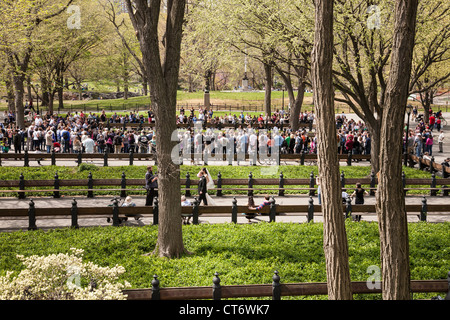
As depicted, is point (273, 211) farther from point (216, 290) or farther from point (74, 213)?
point (216, 290)

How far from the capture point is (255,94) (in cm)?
7538

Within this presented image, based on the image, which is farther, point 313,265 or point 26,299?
point 313,265

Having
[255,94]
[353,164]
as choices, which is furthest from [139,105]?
[353,164]

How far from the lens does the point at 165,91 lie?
38.3 feet

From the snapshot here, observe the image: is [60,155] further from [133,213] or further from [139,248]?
[139,248]

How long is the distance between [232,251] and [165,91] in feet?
15.0

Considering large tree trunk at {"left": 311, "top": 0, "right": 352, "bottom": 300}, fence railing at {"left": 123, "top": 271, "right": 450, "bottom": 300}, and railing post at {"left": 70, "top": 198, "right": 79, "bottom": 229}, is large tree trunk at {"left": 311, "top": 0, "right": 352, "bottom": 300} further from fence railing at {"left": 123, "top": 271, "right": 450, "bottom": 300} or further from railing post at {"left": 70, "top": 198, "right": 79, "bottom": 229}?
railing post at {"left": 70, "top": 198, "right": 79, "bottom": 229}

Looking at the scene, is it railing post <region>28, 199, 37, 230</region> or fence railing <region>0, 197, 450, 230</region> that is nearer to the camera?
railing post <region>28, 199, 37, 230</region>

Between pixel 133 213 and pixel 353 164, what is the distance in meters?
17.2

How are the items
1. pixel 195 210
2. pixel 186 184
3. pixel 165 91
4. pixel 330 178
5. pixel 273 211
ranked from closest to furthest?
pixel 330 178 < pixel 165 91 < pixel 195 210 < pixel 273 211 < pixel 186 184

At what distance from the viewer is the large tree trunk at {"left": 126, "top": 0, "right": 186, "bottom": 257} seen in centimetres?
1141

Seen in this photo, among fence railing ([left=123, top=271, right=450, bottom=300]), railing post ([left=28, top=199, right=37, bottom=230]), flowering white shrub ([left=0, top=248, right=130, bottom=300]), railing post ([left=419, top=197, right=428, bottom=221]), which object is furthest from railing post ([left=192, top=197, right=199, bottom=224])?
railing post ([left=419, top=197, right=428, bottom=221])

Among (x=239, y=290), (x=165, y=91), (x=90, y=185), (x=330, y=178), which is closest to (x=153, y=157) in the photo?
(x=90, y=185)

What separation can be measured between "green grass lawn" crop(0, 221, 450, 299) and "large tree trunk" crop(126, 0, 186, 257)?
0.81 metres
